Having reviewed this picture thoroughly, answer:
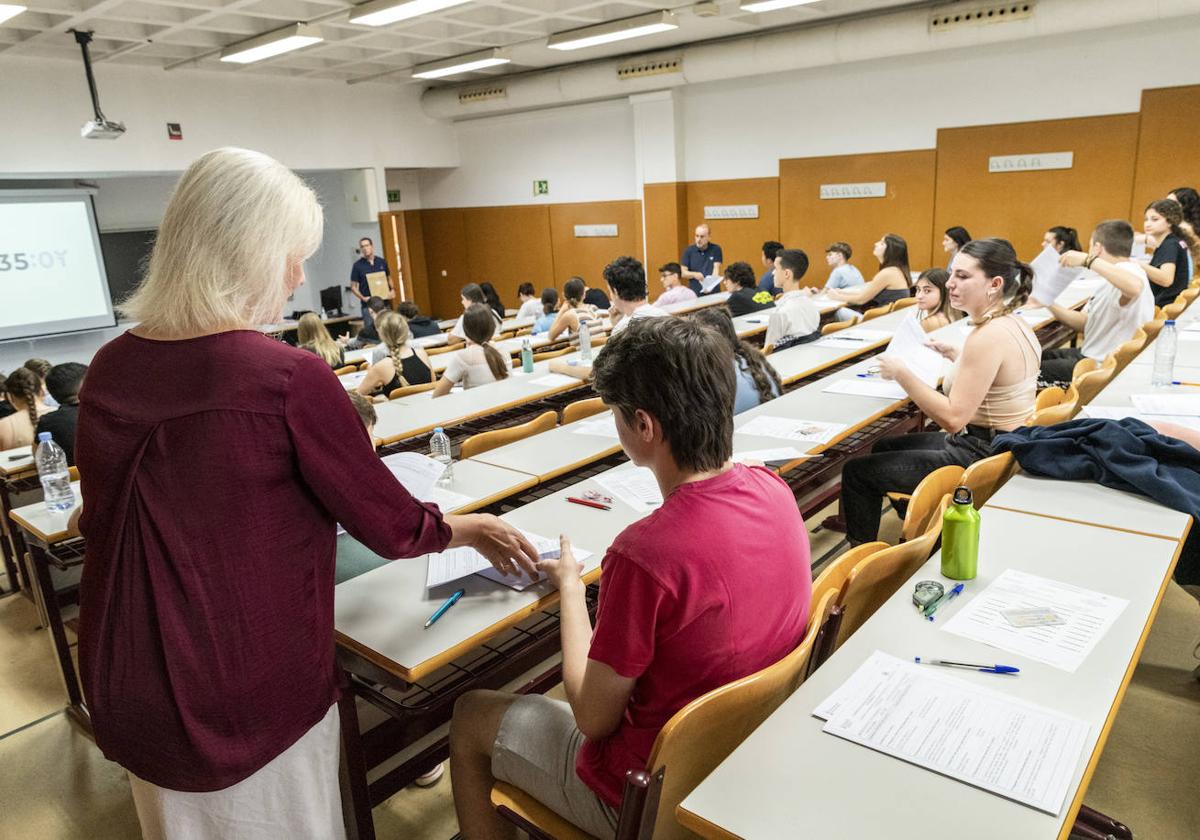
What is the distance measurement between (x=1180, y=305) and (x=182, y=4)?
8055 mm

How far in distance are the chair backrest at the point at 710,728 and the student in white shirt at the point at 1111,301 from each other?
4189 mm

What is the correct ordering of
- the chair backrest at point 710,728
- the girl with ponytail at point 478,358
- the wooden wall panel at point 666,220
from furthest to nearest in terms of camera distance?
the wooden wall panel at point 666,220 → the girl with ponytail at point 478,358 → the chair backrest at point 710,728

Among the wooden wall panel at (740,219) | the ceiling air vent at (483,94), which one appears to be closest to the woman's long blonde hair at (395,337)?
the wooden wall panel at (740,219)

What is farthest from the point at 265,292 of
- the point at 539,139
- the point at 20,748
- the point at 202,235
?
the point at 539,139

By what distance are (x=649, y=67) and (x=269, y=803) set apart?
9.53 meters

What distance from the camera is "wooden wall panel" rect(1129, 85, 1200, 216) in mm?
7324

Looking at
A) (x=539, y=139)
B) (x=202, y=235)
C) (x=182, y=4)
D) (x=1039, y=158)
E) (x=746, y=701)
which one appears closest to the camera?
(x=202, y=235)

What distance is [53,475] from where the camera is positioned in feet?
10.2

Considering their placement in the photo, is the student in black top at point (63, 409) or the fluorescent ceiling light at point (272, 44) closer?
the student in black top at point (63, 409)

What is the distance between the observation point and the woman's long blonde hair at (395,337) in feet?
16.7

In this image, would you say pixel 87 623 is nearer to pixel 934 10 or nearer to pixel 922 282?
pixel 922 282

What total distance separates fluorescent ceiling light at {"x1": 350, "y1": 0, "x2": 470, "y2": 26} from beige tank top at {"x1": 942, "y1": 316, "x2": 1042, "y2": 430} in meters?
5.65

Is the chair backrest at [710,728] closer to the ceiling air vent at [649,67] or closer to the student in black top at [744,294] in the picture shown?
the student in black top at [744,294]

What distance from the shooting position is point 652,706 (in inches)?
55.3
